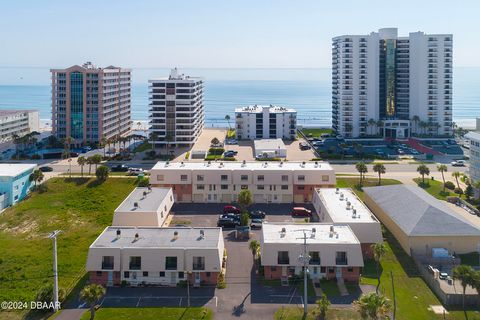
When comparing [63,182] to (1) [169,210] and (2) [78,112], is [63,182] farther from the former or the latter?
(2) [78,112]

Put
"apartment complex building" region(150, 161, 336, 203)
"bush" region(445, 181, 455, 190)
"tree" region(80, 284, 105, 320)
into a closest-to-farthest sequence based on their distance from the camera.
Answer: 1. "tree" region(80, 284, 105, 320)
2. "apartment complex building" region(150, 161, 336, 203)
3. "bush" region(445, 181, 455, 190)

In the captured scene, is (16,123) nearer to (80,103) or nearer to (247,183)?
(80,103)

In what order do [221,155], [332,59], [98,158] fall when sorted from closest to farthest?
[98,158] < [221,155] < [332,59]

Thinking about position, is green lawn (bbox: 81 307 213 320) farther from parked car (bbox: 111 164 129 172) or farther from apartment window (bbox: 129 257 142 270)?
parked car (bbox: 111 164 129 172)

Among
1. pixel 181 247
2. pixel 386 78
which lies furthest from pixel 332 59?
pixel 181 247

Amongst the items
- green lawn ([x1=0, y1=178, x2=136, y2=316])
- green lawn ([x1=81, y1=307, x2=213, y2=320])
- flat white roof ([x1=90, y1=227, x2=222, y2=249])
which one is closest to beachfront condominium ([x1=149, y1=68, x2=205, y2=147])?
green lawn ([x1=0, y1=178, x2=136, y2=316])

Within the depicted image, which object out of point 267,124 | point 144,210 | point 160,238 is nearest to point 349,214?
point 160,238
